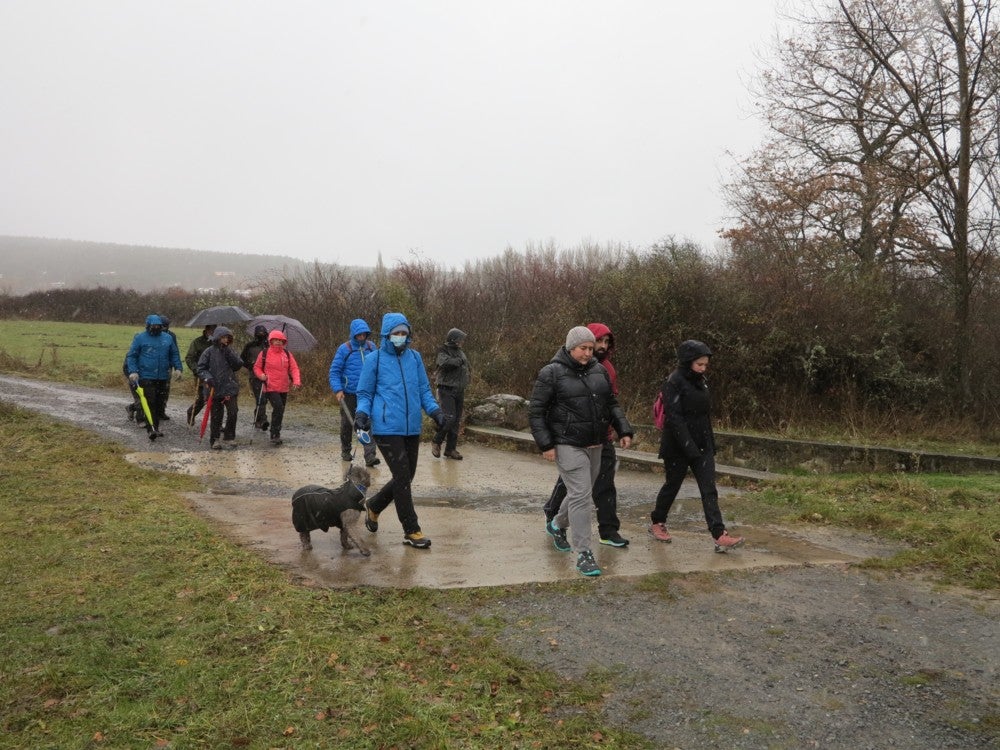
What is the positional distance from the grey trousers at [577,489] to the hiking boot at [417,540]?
1.24 metres

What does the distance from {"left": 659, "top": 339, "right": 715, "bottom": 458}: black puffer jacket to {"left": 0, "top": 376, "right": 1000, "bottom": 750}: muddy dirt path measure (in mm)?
921

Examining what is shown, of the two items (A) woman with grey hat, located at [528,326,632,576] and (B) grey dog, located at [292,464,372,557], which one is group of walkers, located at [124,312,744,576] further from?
(B) grey dog, located at [292,464,372,557]

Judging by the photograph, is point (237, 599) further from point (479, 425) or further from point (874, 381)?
point (874, 381)

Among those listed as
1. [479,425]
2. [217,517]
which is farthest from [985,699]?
[479,425]

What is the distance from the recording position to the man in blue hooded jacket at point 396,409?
6.80 m

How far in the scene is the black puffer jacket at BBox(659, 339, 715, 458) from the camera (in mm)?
6820

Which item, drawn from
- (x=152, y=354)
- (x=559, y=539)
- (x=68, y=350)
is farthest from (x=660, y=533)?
(x=68, y=350)

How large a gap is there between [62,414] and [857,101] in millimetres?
17973

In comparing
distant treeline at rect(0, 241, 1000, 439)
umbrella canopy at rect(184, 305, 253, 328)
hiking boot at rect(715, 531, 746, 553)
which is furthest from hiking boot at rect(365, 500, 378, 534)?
distant treeline at rect(0, 241, 1000, 439)

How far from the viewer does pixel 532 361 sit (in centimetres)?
1766

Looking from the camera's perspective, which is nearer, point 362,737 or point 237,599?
point 362,737

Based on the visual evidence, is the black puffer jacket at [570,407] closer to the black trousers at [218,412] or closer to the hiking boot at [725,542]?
the hiking boot at [725,542]

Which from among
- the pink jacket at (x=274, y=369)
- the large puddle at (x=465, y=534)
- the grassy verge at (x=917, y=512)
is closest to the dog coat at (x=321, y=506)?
the large puddle at (x=465, y=534)

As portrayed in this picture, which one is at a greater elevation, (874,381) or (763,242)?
(763,242)
